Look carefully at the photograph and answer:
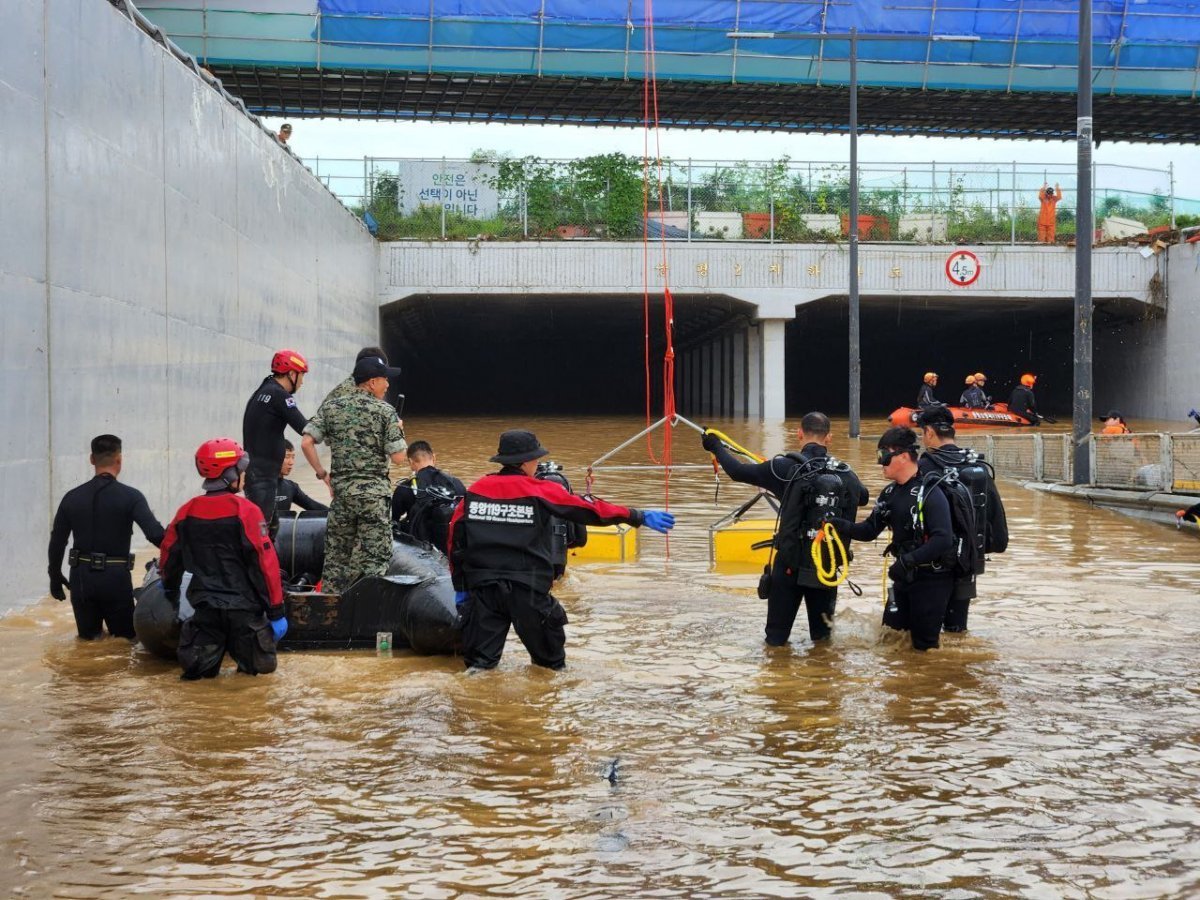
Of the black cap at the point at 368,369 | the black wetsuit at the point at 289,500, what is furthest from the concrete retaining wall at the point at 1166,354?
the black cap at the point at 368,369

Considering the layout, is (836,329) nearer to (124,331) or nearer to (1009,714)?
(124,331)

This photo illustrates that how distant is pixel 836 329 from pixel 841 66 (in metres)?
11.5

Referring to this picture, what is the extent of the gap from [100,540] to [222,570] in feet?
4.43

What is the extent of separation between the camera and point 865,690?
807 cm

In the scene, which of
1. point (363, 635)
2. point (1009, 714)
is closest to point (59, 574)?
point (363, 635)

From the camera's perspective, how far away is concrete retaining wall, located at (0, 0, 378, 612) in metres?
10.1

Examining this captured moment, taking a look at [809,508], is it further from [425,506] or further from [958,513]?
[425,506]

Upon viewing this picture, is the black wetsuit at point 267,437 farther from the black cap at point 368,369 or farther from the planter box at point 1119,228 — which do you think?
the planter box at point 1119,228

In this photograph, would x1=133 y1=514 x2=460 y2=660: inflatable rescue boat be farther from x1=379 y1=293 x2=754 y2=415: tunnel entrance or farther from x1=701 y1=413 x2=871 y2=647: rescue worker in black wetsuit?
x1=379 y1=293 x2=754 y2=415: tunnel entrance

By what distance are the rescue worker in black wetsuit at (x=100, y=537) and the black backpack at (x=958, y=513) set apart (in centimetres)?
491

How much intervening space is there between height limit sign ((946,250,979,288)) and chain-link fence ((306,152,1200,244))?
625 mm

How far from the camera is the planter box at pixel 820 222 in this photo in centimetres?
3616

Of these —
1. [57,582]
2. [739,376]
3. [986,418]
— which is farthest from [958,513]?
[739,376]

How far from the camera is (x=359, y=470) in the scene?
8.96 m
